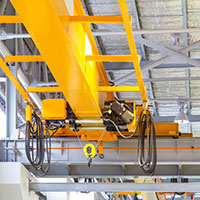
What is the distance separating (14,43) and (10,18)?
8499mm

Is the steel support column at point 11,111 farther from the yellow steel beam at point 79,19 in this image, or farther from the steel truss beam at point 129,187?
the yellow steel beam at point 79,19

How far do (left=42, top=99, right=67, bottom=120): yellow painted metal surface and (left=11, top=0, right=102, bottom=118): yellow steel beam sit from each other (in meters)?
0.99

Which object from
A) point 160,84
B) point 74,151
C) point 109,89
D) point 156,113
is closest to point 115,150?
point 74,151

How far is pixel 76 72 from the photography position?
25.9 ft

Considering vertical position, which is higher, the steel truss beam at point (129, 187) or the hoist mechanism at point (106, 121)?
the hoist mechanism at point (106, 121)

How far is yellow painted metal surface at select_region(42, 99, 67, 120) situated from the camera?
10.9m

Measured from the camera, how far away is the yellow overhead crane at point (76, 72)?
6318mm

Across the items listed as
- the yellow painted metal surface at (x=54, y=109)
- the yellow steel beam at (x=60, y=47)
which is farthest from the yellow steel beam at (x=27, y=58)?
the yellow painted metal surface at (x=54, y=109)

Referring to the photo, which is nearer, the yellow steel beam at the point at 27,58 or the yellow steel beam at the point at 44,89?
the yellow steel beam at the point at 27,58

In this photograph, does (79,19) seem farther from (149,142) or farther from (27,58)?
(149,142)

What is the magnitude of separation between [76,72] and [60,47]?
102cm

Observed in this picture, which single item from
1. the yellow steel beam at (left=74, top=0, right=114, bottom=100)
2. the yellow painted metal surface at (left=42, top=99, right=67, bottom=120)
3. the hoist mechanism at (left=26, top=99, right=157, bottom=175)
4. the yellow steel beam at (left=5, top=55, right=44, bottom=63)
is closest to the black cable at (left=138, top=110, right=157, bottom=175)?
the hoist mechanism at (left=26, top=99, right=157, bottom=175)

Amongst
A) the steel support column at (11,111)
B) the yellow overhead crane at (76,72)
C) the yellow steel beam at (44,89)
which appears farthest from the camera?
the steel support column at (11,111)

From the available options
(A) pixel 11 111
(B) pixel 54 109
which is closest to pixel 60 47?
(B) pixel 54 109
